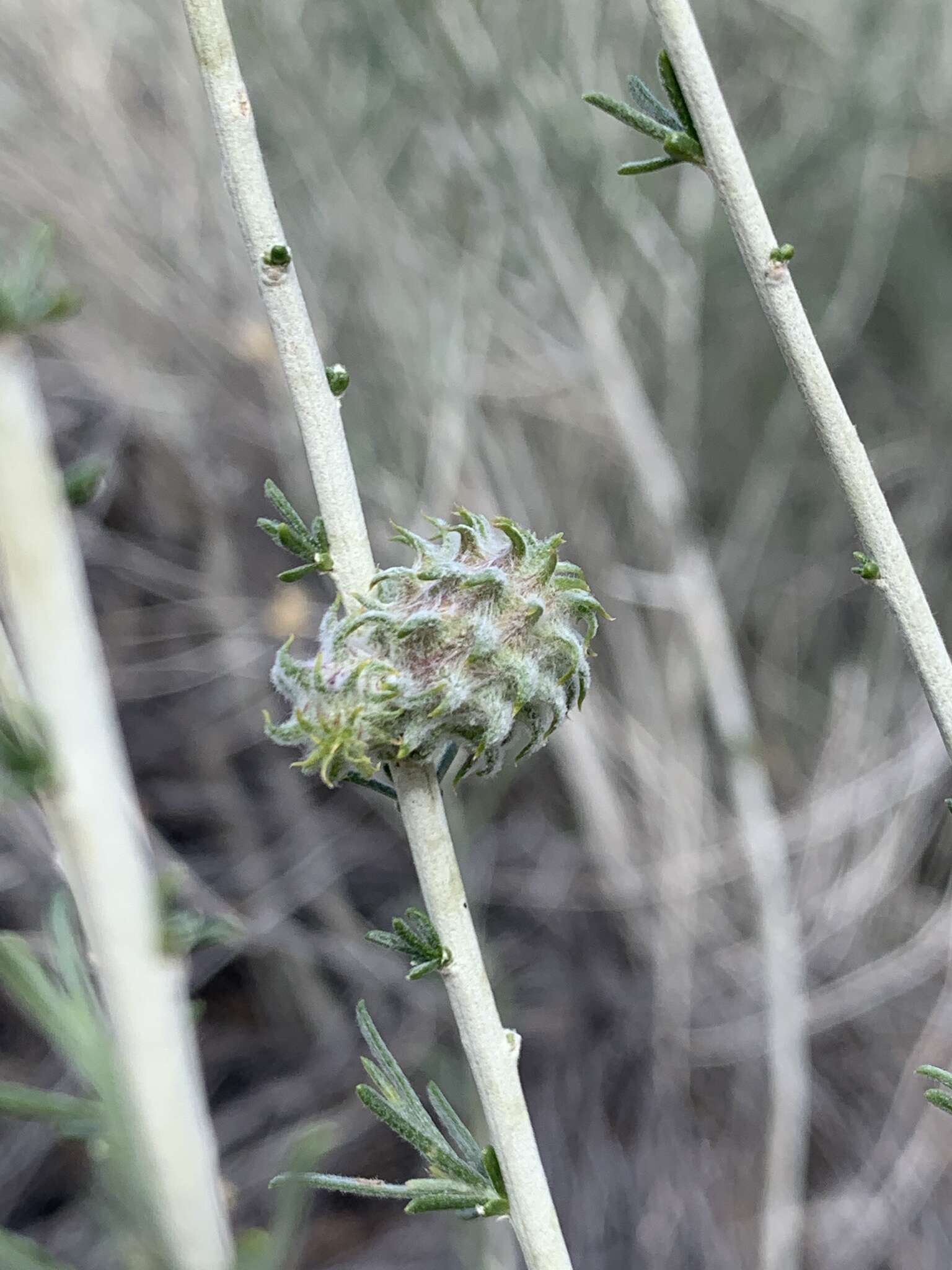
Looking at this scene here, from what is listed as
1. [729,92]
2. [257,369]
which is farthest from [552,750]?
[729,92]

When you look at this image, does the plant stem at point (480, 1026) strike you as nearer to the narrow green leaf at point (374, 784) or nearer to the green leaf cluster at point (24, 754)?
the narrow green leaf at point (374, 784)

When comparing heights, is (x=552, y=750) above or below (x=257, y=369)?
below

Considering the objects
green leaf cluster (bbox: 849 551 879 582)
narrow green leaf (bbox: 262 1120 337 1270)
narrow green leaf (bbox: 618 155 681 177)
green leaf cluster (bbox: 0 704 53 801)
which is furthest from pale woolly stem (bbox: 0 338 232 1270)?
green leaf cluster (bbox: 849 551 879 582)

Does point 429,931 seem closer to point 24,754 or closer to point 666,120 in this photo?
point 24,754

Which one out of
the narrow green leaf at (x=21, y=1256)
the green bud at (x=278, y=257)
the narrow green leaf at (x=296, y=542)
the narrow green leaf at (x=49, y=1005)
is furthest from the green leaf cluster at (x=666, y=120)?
the narrow green leaf at (x=21, y=1256)

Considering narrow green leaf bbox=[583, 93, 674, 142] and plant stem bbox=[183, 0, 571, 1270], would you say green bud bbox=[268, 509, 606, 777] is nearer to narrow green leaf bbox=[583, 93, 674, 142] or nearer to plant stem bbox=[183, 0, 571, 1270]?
plant stem bbox=[183, 0, 571, 1270]

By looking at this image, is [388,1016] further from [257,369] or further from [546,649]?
[546,649]

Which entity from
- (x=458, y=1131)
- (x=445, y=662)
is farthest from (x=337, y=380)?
(x=458, y=1131)

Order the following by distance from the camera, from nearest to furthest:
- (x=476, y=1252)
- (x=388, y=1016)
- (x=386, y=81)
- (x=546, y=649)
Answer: (x=546, y=649), (x=476, y=1252), (x=386, y=81), (x=388, y=1016)
